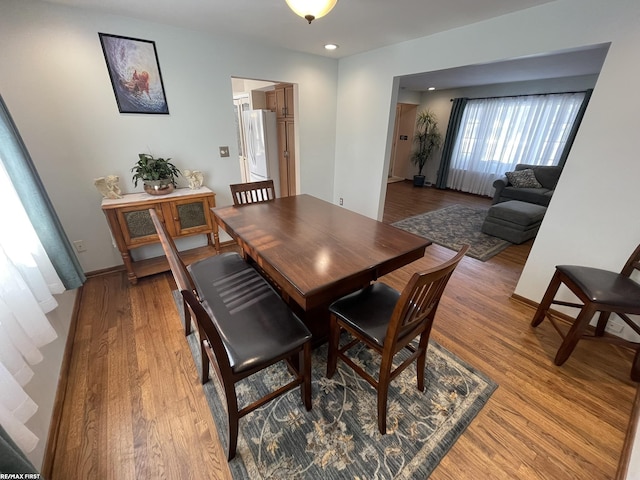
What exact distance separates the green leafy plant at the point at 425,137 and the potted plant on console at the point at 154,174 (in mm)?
6070

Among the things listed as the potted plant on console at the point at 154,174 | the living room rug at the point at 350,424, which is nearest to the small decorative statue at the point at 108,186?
the potted plant on console at the point at 154,174

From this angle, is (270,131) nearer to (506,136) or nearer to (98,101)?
(98,101)

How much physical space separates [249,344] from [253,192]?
1.56m

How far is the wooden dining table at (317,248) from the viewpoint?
3.68 feet

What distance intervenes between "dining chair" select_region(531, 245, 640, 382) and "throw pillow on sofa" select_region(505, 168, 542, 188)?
135 inches

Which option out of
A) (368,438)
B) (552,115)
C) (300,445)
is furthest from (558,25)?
(552,115)

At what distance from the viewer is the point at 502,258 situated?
10.0 ft

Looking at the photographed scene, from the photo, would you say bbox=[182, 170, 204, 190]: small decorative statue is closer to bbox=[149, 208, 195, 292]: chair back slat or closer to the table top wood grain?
the table top wood grain

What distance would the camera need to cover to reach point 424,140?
257 inches

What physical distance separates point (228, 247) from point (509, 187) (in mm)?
4972

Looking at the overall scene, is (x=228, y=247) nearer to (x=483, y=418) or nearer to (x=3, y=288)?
(x=3, y=288)

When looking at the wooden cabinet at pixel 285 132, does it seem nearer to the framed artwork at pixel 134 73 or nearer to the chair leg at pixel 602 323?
the framed artwork at pixel 134 73

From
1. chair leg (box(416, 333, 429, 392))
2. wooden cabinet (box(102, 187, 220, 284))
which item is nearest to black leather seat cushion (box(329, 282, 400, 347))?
chair leg (box(416, 333, 429, 392))

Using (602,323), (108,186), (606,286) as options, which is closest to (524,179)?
(602,323)
